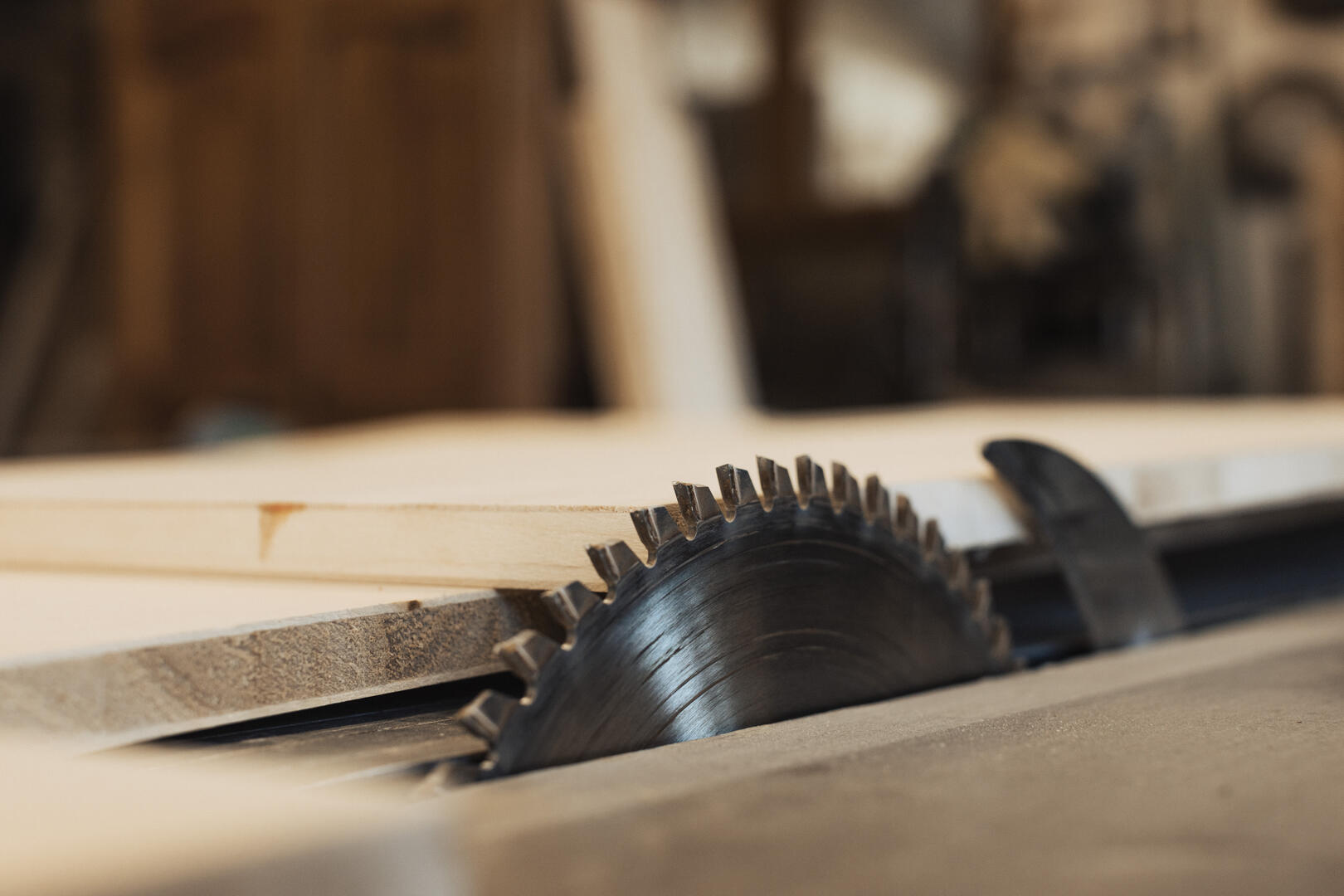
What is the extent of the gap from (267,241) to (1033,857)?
3.58 m

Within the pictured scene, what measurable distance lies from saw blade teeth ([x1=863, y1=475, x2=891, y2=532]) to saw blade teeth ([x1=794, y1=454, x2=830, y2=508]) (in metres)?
0.03

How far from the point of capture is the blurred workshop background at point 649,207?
10.6ft

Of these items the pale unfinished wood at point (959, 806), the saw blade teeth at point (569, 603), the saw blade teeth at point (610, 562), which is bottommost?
the pale unfinished wood at point (959, 806)

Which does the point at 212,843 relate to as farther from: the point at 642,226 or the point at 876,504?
the point at 642,226

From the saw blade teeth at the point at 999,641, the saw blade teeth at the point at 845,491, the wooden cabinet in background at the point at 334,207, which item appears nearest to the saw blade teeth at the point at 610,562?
the saw blade teeth at the point at 845,491

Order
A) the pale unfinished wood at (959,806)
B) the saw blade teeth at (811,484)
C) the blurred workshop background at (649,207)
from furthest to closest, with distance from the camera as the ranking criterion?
the blurred workshop background at (649,207)
the saw blade teeth at (811,484)
the pale unfinished wood at (959,806)

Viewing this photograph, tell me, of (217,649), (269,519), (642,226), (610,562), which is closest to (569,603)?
(610,562)

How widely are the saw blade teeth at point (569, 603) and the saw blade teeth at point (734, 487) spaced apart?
0.08 meters

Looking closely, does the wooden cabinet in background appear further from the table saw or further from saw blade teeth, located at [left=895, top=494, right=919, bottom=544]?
saw blade teeth, located at [left=895, top=494, right=919, bottom=544]

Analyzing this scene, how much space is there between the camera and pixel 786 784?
0.43m

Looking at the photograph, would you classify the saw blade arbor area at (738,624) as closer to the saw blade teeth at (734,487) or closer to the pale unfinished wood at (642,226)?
the saw blade teeth at (734,487)

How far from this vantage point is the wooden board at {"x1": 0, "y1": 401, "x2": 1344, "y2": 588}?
600 millimetres

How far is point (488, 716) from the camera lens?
1.56 feet

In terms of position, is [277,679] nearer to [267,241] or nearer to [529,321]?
[529,321]
